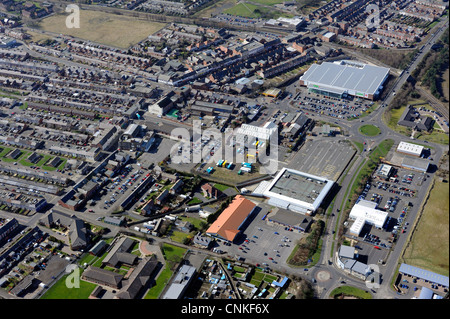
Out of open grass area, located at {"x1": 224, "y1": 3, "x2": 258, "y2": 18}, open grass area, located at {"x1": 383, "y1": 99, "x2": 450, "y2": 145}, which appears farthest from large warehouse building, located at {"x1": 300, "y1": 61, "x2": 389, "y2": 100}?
open grass area, located at {"x1": 224, "y1": 3, "x2": 258, "y2": 18}

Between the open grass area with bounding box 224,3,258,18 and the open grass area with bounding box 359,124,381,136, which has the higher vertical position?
the open grass area with bounding box 224,3,258,18

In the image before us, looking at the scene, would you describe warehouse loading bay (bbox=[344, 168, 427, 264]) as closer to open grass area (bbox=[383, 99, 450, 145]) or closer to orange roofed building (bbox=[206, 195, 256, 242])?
open grass area (bbox=[383, 99, 450, 145])

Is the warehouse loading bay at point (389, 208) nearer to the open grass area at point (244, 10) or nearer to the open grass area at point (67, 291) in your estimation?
the open grass area at point (67, 291)

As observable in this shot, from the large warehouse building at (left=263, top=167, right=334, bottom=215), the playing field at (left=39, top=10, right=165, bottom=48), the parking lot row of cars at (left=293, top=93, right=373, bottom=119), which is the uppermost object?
the playing field at (left=39, top=10, right=165, bottom=48)

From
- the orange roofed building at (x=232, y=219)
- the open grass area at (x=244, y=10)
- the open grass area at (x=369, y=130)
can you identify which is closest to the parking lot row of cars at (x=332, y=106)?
the open grass area at (x=369, y=130)

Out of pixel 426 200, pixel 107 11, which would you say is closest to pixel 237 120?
pixel 426 200
